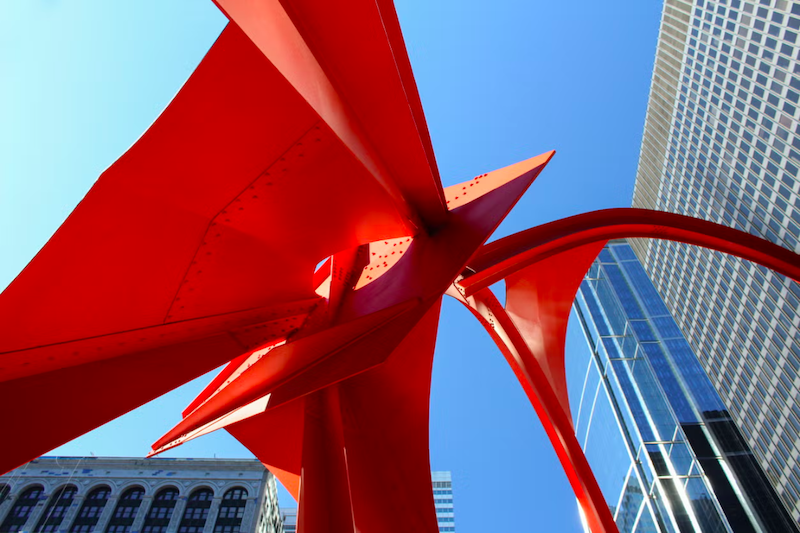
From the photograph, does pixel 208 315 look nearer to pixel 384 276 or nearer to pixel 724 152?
pixel 384 276

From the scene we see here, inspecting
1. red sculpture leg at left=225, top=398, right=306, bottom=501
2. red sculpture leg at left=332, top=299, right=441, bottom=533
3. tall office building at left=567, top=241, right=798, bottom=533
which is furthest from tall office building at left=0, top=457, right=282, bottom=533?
red sculpture leg at left=332, top=299, right=441, bottom=533

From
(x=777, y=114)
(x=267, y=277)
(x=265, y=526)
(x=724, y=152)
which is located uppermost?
(x=724, y=152)

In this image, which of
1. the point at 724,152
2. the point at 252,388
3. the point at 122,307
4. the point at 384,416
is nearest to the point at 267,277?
the point at 252,388

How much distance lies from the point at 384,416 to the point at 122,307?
16.0ft

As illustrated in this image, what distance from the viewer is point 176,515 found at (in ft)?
129

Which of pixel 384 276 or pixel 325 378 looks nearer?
pixel 325 378

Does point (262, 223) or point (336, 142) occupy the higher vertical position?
point (336, 142)

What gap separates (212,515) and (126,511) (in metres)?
6.44

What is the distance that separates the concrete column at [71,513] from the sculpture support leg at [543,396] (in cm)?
4106

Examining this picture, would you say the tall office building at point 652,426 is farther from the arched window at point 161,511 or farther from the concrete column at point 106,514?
the concrete column at point 106,514

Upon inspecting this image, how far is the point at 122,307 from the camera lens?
5230mm

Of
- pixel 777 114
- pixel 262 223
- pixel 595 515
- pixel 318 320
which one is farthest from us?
pixel 777 114

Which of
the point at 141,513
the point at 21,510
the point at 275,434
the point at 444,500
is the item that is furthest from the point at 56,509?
the point at 444,500

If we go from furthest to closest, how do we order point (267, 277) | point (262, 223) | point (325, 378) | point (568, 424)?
point (568, 424) → point (267, 277) → point (262, 223) → point (325, 378)
